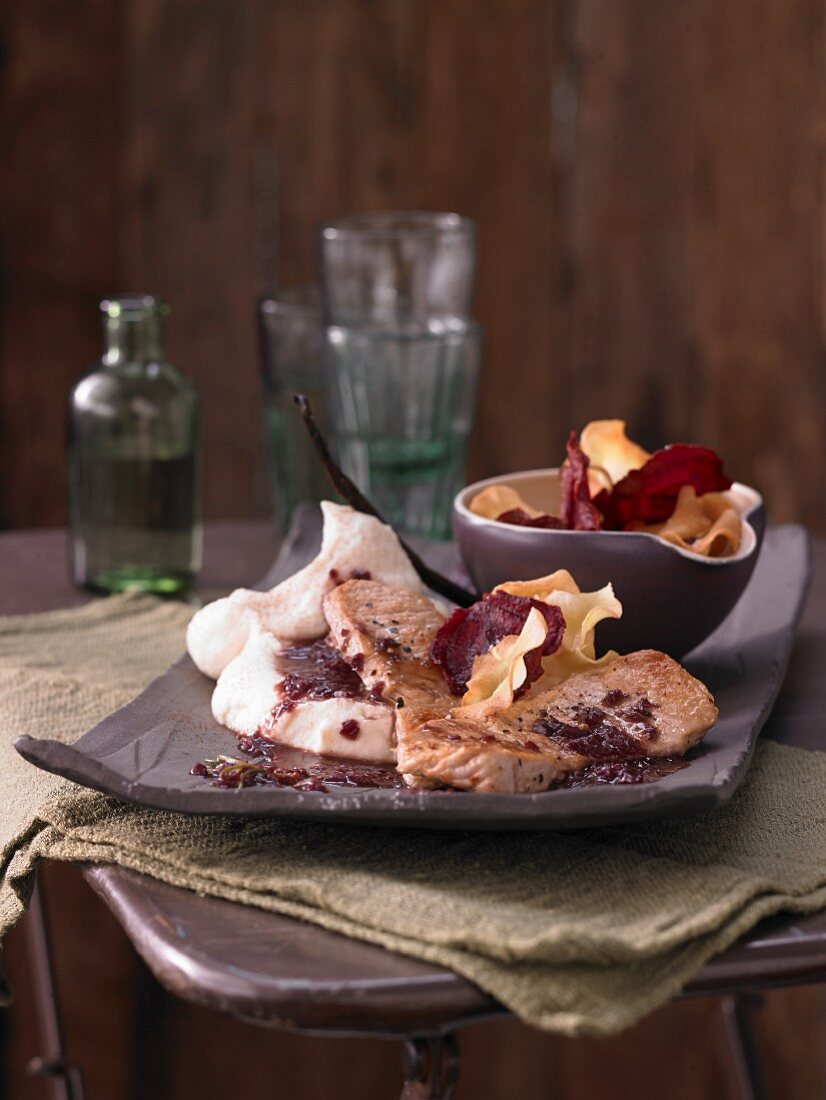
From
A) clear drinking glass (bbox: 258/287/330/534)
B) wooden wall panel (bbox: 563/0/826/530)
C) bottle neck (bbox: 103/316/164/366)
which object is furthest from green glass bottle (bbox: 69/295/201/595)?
wooden wall panel (bbox: 563/0/826/530)

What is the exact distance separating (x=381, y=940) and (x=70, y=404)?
74 centimetres

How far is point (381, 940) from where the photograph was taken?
609 mm

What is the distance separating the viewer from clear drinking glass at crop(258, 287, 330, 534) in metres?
1.45

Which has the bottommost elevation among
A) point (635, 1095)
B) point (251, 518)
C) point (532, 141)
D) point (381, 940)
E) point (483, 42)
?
point (635, 1095)

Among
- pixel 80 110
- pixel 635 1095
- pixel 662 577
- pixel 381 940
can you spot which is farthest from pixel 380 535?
pixel 635 1095

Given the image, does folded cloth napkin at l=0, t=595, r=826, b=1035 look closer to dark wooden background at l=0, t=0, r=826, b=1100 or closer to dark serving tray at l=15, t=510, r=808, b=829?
dark serving tray at l=15, t=510, r=808, b=829

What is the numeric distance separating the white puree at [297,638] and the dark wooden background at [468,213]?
1032mm

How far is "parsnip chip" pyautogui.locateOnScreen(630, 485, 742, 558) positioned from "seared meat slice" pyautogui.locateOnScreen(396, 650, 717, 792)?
0.15 metres

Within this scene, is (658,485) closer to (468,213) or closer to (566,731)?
(566,731)

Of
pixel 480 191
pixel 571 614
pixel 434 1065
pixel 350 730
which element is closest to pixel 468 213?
pixel 480 191

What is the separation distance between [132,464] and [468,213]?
103 cm

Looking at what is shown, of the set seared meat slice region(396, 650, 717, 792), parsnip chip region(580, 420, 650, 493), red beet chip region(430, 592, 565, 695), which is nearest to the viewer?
seared meat slice region(396, 650, 717, 792)

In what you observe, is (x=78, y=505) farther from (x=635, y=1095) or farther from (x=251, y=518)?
(x=635, y=1095)

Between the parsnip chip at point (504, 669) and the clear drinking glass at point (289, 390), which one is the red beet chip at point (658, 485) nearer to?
the parsnip chip at point (504, 669)
